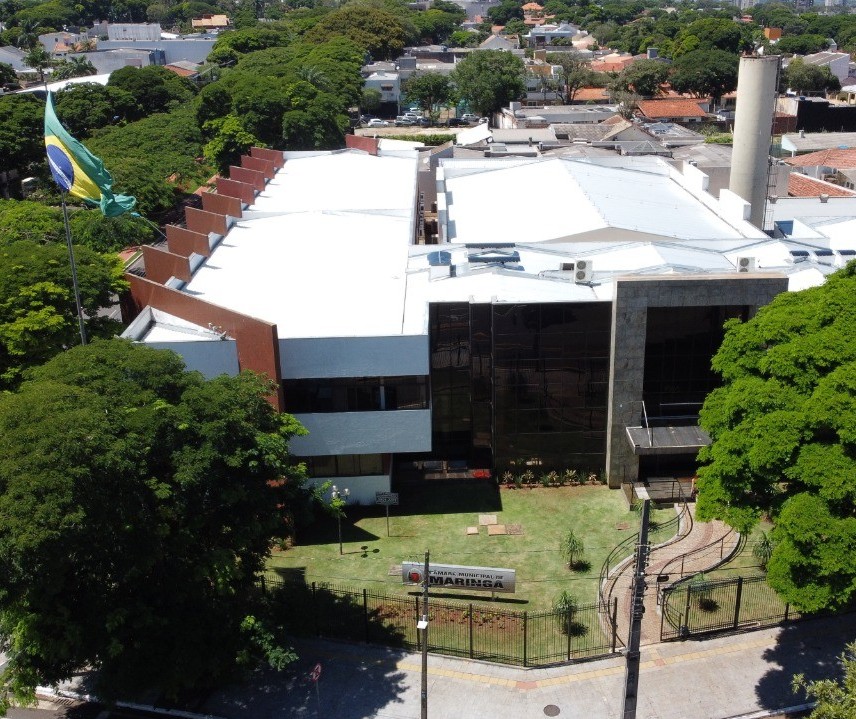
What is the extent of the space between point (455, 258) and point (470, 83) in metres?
83.2

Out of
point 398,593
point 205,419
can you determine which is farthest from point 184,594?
point 398,593

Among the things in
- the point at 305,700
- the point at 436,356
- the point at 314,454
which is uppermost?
the point at 436,356

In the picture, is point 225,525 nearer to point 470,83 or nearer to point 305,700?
point 305,700

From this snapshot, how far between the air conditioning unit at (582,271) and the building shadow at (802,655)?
47.3ft

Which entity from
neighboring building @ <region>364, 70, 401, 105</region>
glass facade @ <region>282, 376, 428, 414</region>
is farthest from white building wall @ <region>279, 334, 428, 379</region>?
neighboring building @ <region>364, 70, 401, 105</region>

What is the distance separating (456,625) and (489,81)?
9718cm

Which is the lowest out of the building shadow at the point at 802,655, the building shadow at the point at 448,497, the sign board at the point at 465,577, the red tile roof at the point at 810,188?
the building shadow at the point at 802,655

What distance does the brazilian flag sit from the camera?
29531mm

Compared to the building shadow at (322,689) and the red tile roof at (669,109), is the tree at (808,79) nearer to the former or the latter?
the red tile roof at (669,109)

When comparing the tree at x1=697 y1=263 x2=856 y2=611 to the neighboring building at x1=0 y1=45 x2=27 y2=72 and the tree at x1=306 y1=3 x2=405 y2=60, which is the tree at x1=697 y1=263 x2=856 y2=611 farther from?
the neighboring building at x1=0 y1=45 x2=27 y2=72

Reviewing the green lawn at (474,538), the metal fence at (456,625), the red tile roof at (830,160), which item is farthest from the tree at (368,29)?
the metal fence at (456,625)

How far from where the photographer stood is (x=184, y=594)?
23.8 meters

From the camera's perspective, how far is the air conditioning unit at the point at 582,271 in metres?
34.7

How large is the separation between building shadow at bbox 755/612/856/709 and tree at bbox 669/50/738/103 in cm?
11277
